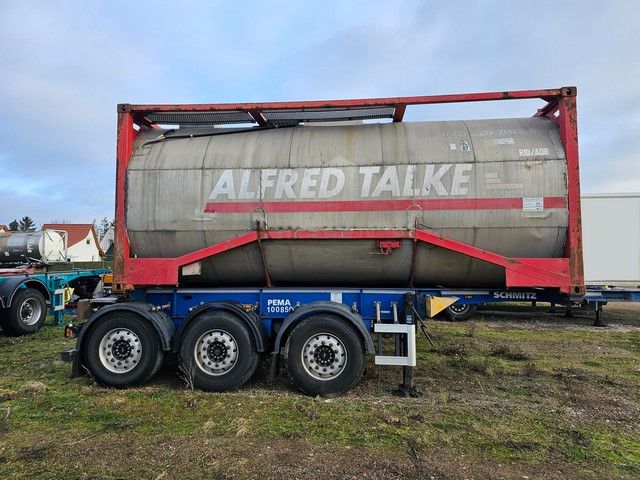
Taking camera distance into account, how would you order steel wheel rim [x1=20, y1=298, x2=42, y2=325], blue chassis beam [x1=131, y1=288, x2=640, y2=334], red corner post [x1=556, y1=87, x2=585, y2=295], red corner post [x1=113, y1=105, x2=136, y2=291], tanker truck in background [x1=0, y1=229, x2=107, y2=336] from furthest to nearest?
steel wheel rim [x1=20, y1=298, x2=42, y2=325] < tanker truck in background [x1=0, y1=229, x2=107, y2=336] < red corner post [x1=113, y1=105, x2=136, y2=291] < blue chassis beam [x1=131, y1=288, x2=640, y2=334] < red corner post [x1=556, y1=87, x2=585, y2=295]

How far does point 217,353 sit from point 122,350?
4.61 ft

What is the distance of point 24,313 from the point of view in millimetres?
10859

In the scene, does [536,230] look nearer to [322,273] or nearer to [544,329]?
[322,273]

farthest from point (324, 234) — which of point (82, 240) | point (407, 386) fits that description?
point (82, 240)

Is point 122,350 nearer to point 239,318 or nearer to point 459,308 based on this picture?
point 239,318

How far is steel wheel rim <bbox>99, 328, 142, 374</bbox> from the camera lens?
6.18 meters

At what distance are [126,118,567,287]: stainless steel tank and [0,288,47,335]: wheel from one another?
20.7 feet

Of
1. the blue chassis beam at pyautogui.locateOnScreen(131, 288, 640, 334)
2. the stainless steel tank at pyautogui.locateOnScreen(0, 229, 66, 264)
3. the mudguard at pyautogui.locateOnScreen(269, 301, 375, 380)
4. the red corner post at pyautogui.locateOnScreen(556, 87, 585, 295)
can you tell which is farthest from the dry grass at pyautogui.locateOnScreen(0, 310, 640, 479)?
the stainless steel tank at pyautogui.locateOnScreen(0, 229, 66, 264)

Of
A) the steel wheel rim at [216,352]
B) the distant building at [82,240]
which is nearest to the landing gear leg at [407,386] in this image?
the steel wheel rim at [216,352]

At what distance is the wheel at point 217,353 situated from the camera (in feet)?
19.6

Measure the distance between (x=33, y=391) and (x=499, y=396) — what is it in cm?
635

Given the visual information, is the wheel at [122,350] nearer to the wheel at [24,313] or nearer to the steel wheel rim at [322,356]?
the steel wheel rim at [322,356]

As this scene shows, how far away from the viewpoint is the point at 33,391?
596 centimetres

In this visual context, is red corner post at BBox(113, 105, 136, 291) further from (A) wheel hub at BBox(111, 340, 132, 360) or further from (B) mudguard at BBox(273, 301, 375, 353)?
(B) mudguard at BBox(273, 301, 375, 353)
